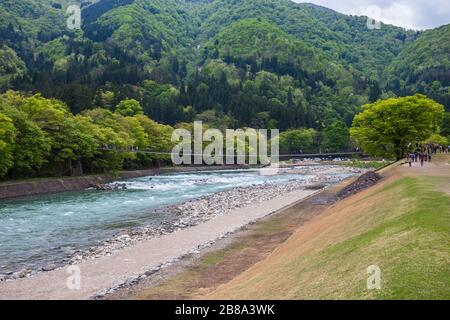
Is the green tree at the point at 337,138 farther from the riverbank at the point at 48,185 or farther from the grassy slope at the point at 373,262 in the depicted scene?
the grassy slope at the point at 373,262

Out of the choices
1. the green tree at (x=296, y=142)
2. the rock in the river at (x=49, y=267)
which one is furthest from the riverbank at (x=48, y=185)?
the green tree at (x=296, y=142)

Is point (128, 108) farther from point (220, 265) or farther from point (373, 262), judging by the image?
point (373, 262)

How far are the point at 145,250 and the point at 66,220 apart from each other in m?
13.4

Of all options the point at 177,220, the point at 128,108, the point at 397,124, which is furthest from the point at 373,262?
the point at 128,108

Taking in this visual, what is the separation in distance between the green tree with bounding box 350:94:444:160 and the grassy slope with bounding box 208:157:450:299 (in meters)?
38.8

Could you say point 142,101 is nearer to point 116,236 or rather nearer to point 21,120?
point 21,120

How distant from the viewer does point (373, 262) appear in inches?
458

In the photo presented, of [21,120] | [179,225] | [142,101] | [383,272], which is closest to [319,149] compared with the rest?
[142,101]

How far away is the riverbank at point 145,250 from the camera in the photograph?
54.9 ft

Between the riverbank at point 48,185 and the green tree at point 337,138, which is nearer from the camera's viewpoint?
the riverbank at point 48,185

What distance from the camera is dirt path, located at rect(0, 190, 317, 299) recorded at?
16.2 m

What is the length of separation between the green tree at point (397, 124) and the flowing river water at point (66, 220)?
2467cm
